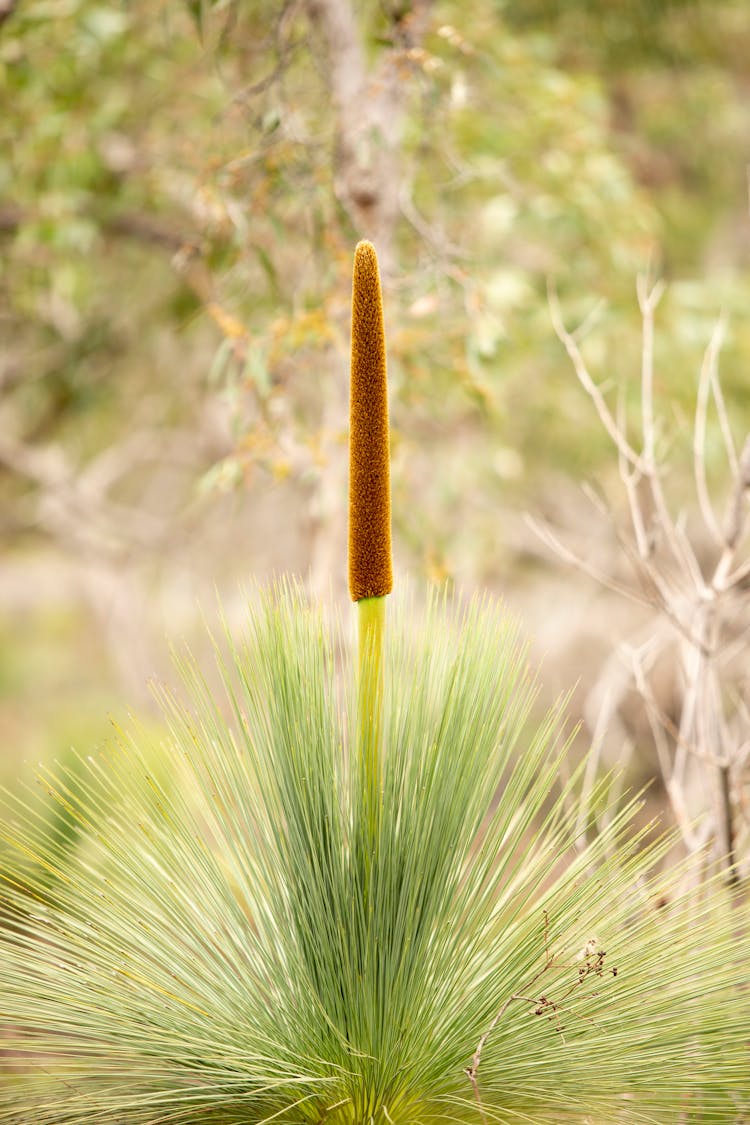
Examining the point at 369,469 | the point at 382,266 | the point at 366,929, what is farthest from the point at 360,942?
the point at 382,266

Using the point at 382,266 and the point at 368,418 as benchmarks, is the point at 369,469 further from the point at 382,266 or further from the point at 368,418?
the point at 382,266

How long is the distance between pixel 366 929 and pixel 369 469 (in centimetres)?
60

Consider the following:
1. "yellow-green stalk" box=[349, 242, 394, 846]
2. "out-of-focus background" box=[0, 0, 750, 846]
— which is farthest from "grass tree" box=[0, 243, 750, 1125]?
"out-of-focus background" box=[0, 0, 750, 846]

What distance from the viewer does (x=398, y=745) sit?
133 centimetres

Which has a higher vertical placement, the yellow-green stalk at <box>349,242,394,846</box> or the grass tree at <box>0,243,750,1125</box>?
the yellow-green stalk at <box>349,242,394,846</box>

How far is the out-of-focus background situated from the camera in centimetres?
273

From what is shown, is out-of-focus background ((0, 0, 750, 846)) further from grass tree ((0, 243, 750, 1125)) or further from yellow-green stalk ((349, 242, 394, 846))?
grass tree ((0, 243, 750, 1125))

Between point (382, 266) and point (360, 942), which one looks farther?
point (382, 266)

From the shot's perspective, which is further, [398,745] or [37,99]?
[37,99]

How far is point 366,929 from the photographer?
1.29m

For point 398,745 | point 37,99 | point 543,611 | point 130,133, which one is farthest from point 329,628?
point 543,611

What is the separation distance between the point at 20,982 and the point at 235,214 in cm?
195

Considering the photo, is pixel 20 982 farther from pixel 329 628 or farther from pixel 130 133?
pixel 130 133

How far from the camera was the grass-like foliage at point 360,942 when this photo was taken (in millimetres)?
1260
